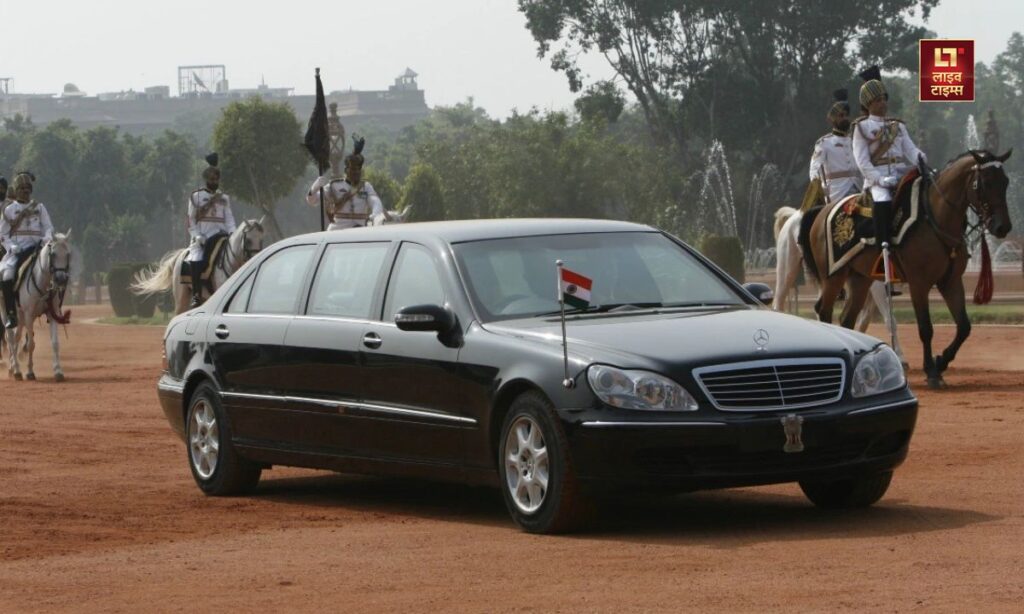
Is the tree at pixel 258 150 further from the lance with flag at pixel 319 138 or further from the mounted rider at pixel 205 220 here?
the lance with flag at pixel 319 138

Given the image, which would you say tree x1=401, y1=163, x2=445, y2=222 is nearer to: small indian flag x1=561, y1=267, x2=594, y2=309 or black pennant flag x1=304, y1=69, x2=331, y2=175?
black pennant flag x1=304, y1=69, x2=331, y2=175

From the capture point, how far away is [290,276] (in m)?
12.8

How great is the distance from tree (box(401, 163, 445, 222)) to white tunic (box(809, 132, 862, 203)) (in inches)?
2240

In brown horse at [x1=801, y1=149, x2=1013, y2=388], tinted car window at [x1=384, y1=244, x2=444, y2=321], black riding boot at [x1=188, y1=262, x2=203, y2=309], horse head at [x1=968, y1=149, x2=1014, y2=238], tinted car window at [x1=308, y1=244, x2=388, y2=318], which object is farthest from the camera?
black riding boot at [x1=188, y1=262, x2=203, y2=309]

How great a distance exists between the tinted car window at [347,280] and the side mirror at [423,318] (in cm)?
95

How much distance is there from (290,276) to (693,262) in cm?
251

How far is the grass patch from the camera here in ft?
175

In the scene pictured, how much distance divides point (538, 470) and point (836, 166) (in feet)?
41.6

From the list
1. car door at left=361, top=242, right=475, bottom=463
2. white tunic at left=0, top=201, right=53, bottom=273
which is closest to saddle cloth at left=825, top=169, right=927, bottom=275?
car door at left=361, top=242, right=475, bottom=463

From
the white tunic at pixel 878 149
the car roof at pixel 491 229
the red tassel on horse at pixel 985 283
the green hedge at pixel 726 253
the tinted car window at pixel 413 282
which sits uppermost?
the white tunic at pixel 878 149

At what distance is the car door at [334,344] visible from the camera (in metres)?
11.8

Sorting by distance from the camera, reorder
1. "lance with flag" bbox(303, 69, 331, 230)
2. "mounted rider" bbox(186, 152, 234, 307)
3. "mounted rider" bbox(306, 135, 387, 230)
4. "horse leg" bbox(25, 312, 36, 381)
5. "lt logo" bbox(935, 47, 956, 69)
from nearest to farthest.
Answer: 1. "lance with flag" bbox(303, 69, 331, 230)
2. "mounted rider" bbox(306, 135, 387, 230)
3. "mounted rider" bbox(186, 152, 234, 307)
4. "horse leg" bbox(25, 312, 36, 381)
5. "lt logo" bbox(935, 47, 956, 69)

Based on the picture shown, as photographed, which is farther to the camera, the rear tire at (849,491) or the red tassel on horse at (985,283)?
the red tassel on horse at (985,283)

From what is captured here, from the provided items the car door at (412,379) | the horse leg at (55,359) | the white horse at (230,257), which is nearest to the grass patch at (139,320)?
the horse leg at (55,359)
